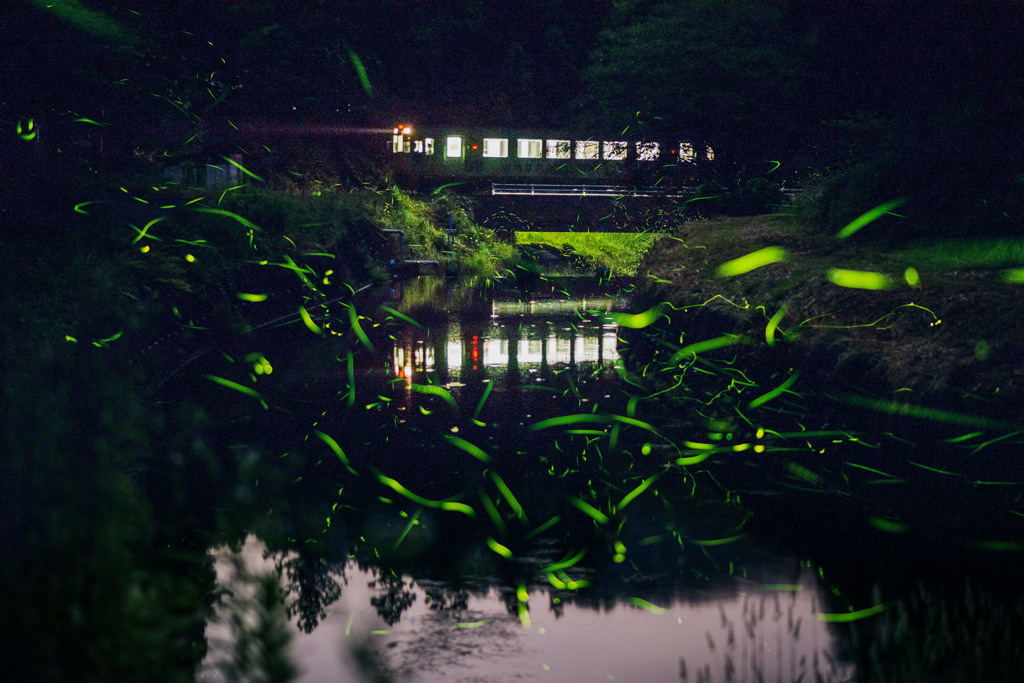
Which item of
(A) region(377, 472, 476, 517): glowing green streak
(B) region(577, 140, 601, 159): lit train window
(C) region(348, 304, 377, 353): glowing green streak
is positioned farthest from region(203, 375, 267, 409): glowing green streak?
(B) region(577, 140, 601, 159): lit train window

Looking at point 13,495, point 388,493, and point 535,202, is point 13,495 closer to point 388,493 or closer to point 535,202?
point 388,493

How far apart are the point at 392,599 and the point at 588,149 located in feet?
242

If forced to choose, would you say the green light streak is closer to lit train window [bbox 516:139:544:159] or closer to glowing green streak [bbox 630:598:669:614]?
glowing green streak [bbox 630:598:669:614]

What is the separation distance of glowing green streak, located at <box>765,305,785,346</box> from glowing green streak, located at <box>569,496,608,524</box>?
7578 millimetres

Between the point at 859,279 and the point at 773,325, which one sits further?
the point at 859,279

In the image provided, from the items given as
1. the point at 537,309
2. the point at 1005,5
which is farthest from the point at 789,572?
the point at 537,309

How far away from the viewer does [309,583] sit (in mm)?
7852

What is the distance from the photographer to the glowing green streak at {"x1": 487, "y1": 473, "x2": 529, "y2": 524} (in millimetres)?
9766

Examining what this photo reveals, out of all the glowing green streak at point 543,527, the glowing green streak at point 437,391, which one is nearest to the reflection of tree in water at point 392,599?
the glowing green streak at point 543,527

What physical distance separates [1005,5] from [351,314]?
15.5 meters

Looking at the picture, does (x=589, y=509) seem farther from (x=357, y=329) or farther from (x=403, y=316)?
(x=403, y=316)

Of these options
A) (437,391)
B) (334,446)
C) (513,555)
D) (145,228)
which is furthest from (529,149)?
(513,555)

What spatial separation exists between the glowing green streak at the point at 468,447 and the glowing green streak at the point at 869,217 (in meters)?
12.4

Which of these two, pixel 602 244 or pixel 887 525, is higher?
pixel 602 244
